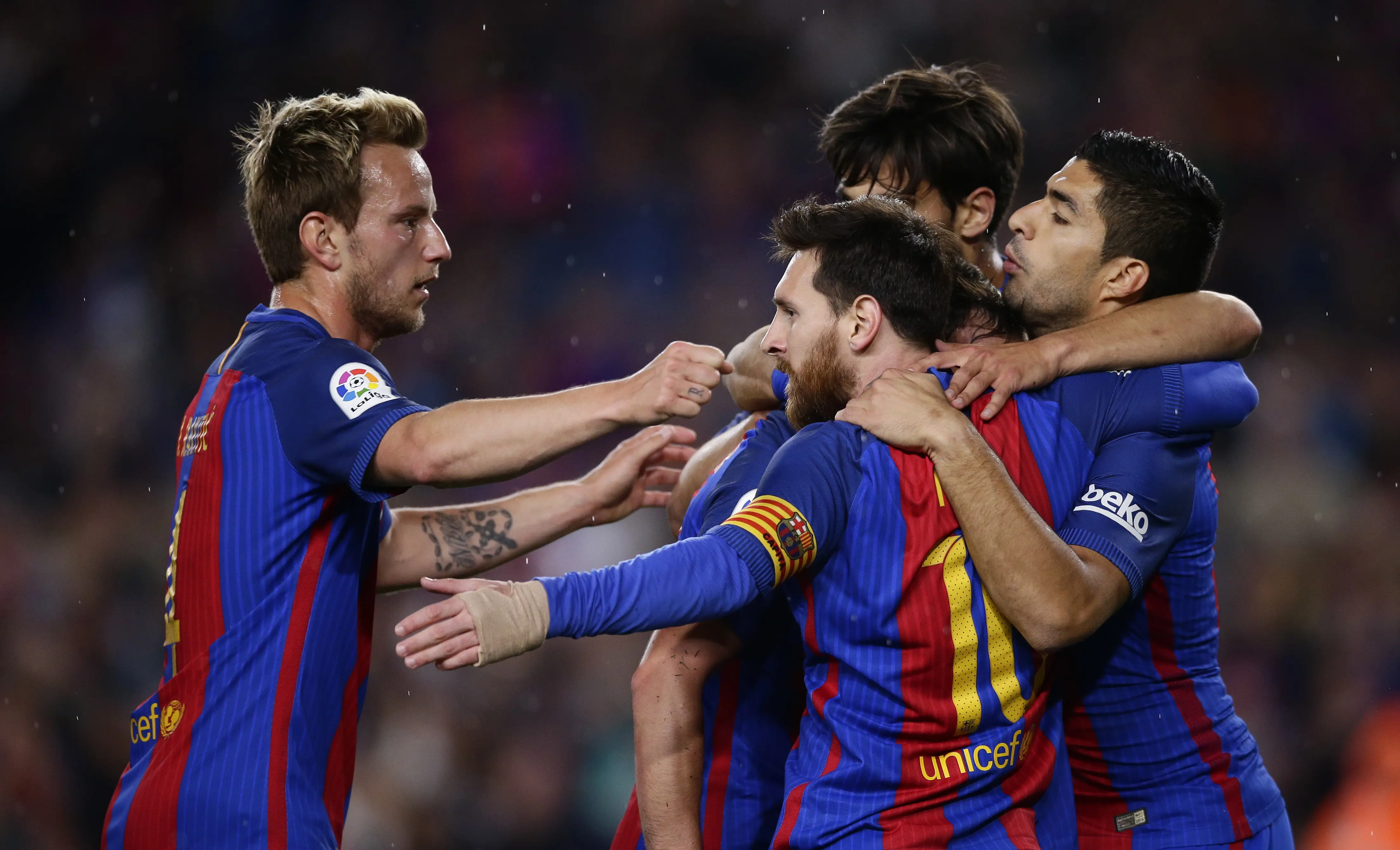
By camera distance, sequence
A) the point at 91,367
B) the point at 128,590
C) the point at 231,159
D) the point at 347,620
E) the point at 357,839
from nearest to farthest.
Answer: the point at 347,620 < the point at 357,839 < the point at 128,590 < the point at 91,367 < the point at 231,159

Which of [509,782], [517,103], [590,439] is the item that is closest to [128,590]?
[509,782]

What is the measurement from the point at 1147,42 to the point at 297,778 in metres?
6.34

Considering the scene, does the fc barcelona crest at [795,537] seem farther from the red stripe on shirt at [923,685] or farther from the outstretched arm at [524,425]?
the outstretched arm at [524,425]

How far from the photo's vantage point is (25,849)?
578cm

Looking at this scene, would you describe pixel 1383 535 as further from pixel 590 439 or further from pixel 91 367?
pixel 91 367

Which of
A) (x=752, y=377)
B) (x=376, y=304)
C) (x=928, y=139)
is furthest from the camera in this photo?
(x=928, y=139)

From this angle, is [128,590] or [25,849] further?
[128,590]

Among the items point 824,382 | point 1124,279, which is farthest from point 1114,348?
point 824,382

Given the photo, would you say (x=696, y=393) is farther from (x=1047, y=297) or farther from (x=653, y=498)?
(x=653, y=498)

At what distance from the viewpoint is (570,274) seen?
7.29 metres

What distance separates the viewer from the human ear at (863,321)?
2.45 meters

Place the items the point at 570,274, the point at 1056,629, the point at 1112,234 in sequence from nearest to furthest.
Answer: the point at 1056,629, the point at 1112,234, the point at 570,274

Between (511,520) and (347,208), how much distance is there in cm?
100

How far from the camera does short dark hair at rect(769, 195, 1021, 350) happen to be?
2.47 meters
